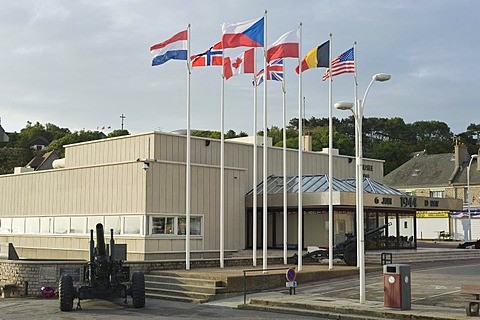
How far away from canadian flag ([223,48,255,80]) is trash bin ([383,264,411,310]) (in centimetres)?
1068

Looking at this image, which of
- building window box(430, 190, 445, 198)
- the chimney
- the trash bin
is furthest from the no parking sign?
the chimney

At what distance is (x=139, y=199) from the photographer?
25.9 meters

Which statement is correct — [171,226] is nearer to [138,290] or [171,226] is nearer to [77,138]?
[138,290]

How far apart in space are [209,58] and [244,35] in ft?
6.61

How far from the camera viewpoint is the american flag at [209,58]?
78.6 ft

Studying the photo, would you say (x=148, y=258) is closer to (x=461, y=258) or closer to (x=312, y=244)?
(x=312, y=244)

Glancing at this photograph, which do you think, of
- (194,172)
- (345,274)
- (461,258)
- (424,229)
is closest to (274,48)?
(194,172)

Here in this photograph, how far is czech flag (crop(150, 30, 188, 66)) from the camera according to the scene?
77.7ft

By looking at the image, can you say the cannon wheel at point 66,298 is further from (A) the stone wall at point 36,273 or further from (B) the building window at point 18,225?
(B) the building window at point 18,225

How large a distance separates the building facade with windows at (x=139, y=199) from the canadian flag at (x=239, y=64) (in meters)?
5.19

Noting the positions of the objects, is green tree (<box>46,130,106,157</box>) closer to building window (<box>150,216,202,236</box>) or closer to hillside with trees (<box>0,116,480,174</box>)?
hillside with trees (<box>0,116,480,174</box>)

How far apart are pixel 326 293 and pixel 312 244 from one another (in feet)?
38.8

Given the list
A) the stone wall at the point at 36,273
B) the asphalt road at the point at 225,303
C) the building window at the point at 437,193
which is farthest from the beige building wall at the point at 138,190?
the building window at the point at 437,193

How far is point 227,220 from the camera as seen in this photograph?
29359 mm
